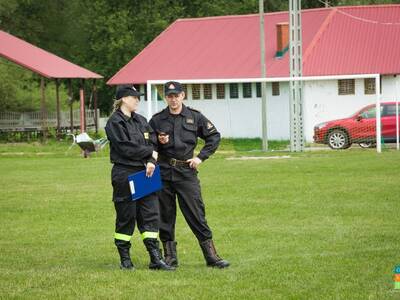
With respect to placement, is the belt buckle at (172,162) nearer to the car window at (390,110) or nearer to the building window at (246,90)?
the car window at (390,110)

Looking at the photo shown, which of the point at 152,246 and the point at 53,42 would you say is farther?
the point at 53,42

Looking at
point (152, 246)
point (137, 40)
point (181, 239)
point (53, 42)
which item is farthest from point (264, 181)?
point (53, 42)

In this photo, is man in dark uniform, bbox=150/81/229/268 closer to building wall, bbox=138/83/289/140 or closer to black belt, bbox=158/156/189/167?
black belt, bbox=158/156/189/167

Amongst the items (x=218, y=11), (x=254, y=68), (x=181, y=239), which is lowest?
(x=181, y=239)

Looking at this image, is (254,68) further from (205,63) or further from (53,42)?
(53,42)

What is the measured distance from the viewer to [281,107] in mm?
42844

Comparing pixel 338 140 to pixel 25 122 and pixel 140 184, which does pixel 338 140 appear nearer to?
pixel 25 122

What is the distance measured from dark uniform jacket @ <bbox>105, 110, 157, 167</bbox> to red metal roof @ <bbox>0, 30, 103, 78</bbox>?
1246 inches

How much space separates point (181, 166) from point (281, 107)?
106 ft

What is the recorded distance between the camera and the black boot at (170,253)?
10781 millimetres

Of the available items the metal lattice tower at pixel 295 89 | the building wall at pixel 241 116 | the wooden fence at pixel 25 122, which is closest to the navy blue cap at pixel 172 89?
the metal lattice tower at pixel 295 89

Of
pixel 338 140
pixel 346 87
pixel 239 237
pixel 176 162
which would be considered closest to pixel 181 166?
pixel 176 162

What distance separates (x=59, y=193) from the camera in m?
20.2

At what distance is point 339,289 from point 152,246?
2329 mm
